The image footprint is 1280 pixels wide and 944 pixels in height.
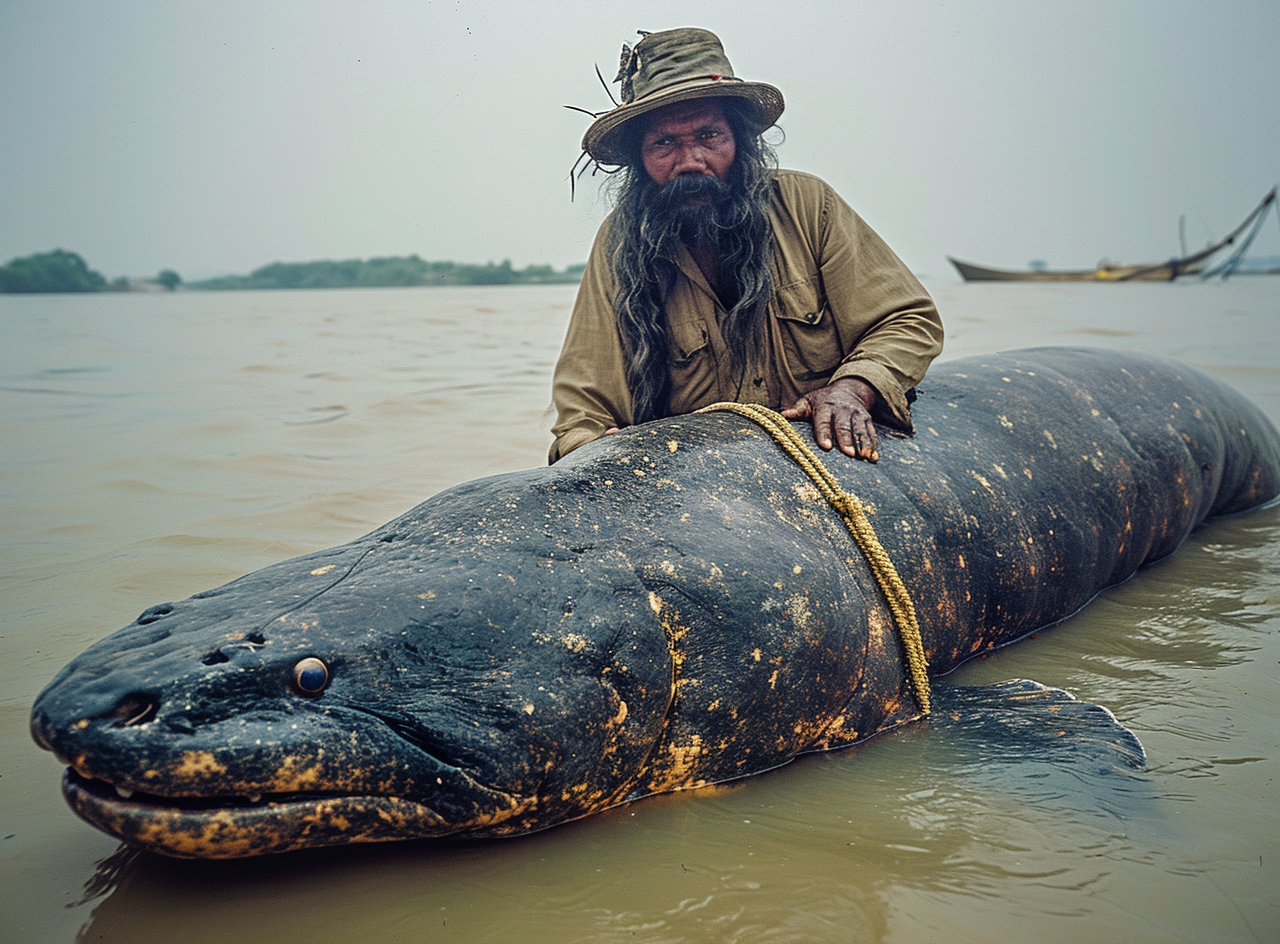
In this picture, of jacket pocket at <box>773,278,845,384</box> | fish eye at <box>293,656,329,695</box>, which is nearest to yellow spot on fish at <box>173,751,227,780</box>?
fish eye at <box>293,656,329,695</box>

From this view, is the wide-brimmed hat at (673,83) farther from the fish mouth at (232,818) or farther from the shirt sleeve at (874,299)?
the fish mouth at (232,818)

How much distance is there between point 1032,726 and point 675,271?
5.91 ft

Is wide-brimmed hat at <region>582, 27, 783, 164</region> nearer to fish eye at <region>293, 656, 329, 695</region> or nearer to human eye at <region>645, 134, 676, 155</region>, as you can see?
human eye at <region>645, 134, 676, 155</region>

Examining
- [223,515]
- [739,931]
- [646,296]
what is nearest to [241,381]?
[223,515]

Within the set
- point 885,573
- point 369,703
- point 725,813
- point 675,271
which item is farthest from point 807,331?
point 369,703

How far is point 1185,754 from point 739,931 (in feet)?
4.01

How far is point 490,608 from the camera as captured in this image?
1.84m

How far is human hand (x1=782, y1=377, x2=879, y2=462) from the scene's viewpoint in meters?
2.64

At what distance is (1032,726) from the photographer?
2256mm

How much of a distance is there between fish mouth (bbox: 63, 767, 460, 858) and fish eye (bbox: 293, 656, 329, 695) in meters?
0.18

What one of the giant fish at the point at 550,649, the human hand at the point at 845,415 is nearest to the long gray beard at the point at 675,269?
the human hand at the point at 845,415

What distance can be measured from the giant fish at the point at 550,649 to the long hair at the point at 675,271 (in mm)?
650

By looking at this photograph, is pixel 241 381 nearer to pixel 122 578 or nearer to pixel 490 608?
pixel 122 578

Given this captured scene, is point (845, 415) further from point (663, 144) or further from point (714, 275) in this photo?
point (663, 144)
